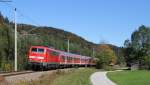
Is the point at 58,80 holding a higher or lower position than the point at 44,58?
lower

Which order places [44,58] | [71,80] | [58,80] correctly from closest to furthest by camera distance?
1. [58,80]
2. [71,80]
3. [44,58]

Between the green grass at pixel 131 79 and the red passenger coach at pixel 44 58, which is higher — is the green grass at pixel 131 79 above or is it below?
below

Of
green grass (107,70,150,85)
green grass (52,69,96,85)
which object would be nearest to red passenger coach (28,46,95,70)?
green grass (107,70,150,85)

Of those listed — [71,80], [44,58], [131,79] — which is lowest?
[131,79]

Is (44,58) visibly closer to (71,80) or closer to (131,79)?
(131,79)

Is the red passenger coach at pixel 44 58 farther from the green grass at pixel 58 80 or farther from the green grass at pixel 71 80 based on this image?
the green grass at pixel 58 80

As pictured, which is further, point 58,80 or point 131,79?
point 131,79

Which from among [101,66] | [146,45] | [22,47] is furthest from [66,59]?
[146,45]

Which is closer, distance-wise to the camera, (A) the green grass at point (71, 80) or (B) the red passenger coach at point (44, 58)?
(A) the green grass at point (71, 80)

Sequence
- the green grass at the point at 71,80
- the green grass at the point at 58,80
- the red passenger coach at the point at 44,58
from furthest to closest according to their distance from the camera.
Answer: the red passenger coach at the point at 44,58
the green grass at the point at 71,80
the green grass at the point at 58,80

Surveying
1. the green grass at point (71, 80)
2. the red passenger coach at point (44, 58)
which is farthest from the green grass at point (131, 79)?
the red passenger coach at point (44, 58)

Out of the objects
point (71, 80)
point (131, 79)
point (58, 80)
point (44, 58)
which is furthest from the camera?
point (44, 58)

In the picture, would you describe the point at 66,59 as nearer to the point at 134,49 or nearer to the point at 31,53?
the point at 31,53

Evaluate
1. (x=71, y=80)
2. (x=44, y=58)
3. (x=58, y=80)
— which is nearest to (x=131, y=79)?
(x=71, y=80)
